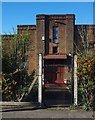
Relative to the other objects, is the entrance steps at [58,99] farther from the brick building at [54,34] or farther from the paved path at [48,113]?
the brick building at [54,34]

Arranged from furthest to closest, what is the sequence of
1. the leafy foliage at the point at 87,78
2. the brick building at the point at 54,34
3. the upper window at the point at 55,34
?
the upper window at the point at 55,34 → the brick building at the point at 54,34 → the leafy foliage at the point at 87,78

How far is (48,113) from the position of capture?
1194 cm

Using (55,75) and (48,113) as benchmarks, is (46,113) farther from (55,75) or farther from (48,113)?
(55,75)

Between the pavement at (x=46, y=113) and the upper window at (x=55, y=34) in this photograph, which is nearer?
the pavement at (x=46, y=113)

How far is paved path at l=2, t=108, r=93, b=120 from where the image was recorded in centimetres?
1135

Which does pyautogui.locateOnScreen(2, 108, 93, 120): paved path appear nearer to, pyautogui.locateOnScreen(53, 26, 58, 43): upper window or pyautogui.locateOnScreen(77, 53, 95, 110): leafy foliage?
pyautogui.locateOnScreen(77, 53, 95, 110): leafy foliage

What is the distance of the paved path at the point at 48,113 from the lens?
11352 millimetres

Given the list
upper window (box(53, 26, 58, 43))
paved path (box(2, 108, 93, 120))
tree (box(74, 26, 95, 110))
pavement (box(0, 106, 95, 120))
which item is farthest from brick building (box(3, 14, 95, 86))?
paved path (box(2, 108, 93, 120))

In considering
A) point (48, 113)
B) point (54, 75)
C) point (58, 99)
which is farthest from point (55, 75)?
point (48, 113)

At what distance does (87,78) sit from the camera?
42.9ft

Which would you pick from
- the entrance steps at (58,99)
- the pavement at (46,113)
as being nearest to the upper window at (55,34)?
the entrance steps at (58,99)

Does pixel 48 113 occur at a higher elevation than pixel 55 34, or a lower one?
lower

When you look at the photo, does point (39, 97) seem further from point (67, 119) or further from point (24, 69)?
point (67, 119)

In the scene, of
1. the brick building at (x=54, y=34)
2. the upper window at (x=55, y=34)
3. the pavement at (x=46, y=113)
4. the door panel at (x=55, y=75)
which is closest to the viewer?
the pavement at (x=46, y=113)
